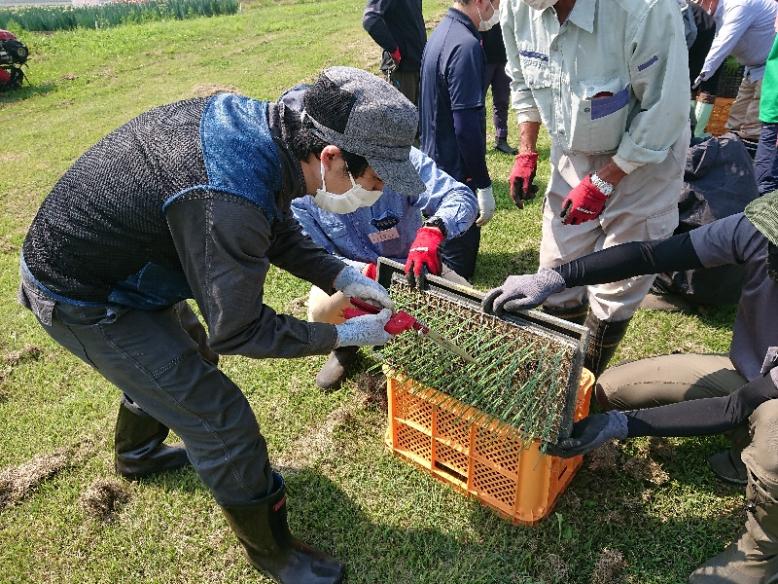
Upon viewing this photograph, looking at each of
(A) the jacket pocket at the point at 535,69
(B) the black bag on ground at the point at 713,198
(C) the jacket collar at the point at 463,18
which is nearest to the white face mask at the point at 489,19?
(C) the jacket collar at the point at 463,18

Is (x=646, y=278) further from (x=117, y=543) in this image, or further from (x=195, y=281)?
(x=117, y=543)

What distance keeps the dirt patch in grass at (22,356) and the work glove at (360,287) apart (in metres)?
2.65

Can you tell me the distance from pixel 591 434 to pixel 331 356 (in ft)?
5.70

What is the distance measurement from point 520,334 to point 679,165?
125cm

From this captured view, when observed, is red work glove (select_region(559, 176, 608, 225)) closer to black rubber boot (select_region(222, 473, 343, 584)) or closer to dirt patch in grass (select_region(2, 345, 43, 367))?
black rubber boot (select_region(222, 473, 343, 584))

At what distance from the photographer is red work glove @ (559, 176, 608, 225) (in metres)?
2.72

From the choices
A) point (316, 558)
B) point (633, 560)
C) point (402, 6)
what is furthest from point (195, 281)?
point (402, 6)

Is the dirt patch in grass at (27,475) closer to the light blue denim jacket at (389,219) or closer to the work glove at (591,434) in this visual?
the light blue denim jacket at (389,219)

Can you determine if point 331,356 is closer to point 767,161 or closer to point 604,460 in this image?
point 604,460

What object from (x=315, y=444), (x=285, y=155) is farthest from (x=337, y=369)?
(x=285, y=155)

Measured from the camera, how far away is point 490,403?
2332 mm

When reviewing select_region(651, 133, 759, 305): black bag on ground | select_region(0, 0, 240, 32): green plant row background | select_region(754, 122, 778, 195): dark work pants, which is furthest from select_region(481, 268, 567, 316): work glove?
select_region(0, 0, 240, 32): green plant row background

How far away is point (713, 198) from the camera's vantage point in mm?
3701

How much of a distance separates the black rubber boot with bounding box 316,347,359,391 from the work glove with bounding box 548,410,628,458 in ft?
4.91
